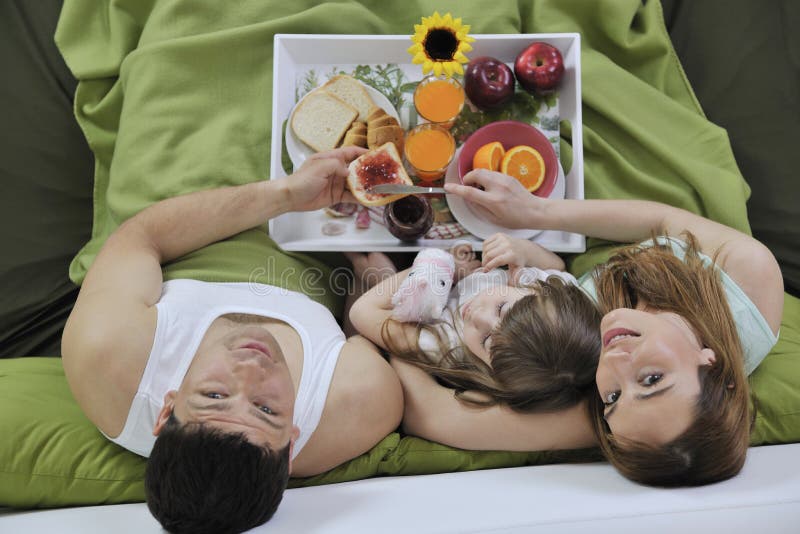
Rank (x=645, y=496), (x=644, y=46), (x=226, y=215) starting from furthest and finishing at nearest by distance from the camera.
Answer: (x=644, y=46) → (x=226, y=215) → (x=645, y=496)

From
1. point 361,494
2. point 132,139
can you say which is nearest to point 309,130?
point 132,139

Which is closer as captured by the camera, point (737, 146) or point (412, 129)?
point (412, 129)

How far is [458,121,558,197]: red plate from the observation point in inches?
56.5

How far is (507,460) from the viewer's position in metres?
1.28

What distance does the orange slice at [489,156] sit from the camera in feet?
4.61

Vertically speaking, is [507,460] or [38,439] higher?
[38,439]

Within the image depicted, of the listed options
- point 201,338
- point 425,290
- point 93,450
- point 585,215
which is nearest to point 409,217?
point 425,290

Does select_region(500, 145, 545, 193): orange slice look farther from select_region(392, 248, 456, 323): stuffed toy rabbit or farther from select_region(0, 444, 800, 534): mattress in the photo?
select_region(0, 444, 800, 534): mattress

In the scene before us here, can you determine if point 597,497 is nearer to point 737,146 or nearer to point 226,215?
point 226,215

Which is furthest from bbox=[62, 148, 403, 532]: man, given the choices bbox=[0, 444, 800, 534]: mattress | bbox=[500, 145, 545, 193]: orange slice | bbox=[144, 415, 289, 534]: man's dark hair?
bbox=[500, 145, 545, 193]: orange slice

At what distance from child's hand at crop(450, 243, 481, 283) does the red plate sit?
167mm

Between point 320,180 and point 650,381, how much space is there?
78cm

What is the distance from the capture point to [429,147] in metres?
1.41

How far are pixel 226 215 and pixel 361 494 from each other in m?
0.66
